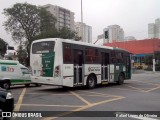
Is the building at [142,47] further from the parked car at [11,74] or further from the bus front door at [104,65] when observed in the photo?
the parked car at [11,74]

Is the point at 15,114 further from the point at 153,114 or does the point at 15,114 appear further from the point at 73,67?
the point at 73,67

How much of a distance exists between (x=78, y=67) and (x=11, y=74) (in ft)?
17.9

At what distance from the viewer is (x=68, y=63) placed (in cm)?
1600

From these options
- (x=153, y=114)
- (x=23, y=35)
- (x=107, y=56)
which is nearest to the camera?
(x=153, y=114)

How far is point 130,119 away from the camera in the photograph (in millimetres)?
8344

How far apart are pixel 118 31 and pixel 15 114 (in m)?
55.0

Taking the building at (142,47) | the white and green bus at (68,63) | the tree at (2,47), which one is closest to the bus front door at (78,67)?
the white and green bus at (68,63)

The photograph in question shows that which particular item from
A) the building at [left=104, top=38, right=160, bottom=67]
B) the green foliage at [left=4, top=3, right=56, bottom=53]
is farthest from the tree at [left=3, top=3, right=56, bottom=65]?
the building at [left=104, top=38, right=160, bottom=67]

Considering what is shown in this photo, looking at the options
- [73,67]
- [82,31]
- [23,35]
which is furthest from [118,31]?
[73,67]

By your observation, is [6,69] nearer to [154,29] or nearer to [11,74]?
[11,74]

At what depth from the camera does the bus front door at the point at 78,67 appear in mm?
16688

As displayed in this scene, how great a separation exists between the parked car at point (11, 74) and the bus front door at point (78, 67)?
5.07 metres

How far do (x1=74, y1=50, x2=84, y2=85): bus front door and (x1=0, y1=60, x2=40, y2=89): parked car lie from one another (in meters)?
5.07

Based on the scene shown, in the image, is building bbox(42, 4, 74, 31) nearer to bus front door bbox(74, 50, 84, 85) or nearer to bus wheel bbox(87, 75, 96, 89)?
bus wheel bbox(87, 75, 96, 89)
